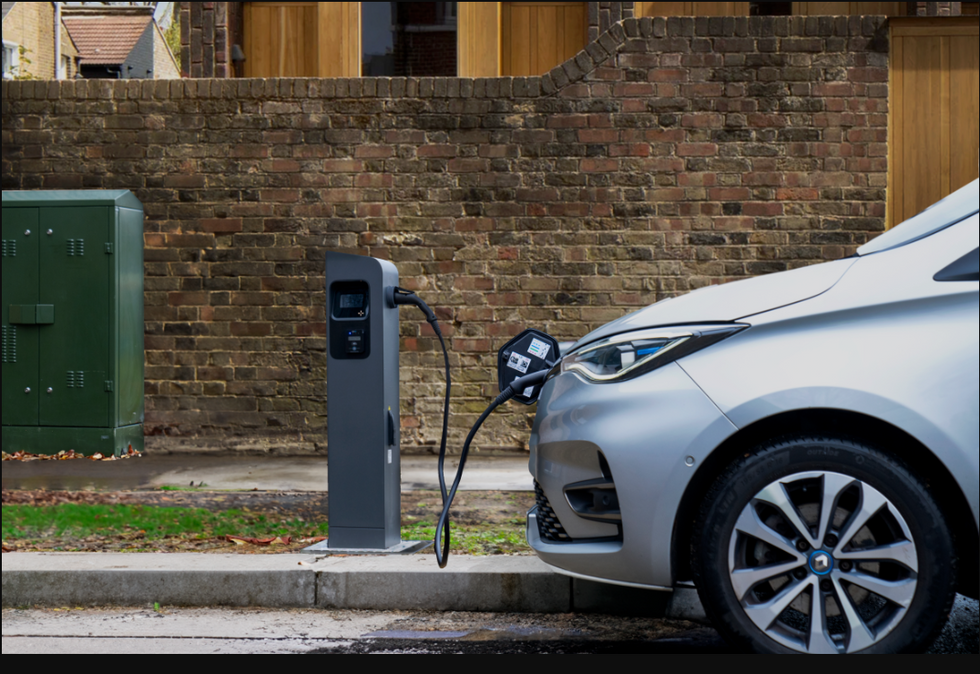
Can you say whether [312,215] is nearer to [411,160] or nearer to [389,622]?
[411,160]

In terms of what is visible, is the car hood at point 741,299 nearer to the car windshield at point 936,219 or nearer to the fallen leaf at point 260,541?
the car windshield at point 936,219

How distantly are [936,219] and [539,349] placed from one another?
68.2 inches

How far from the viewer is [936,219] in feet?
10.2

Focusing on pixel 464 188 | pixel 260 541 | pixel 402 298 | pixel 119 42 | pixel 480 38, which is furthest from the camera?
pixel 119 42

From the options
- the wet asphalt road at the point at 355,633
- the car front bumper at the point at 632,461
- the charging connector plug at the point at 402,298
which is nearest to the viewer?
the car front bumper at the point at 632,461

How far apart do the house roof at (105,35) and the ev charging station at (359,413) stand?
35.8m

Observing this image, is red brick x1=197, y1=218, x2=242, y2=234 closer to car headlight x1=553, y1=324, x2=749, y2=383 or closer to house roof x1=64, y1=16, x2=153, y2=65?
car headlight x1=553, y1=324, x2=749, y2=383

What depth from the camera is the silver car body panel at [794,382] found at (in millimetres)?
2807

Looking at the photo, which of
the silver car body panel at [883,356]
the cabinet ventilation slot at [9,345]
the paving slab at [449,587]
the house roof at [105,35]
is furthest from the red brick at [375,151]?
the house roof at [105,35]

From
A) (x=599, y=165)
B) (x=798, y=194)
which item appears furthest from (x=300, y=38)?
(x=798, y=194)

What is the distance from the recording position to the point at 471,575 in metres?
4.09

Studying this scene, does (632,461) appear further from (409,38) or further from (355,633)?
(409,38)

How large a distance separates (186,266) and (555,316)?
3.29 m

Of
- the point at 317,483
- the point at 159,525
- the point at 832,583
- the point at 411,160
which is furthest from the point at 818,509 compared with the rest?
the point at 411,160
